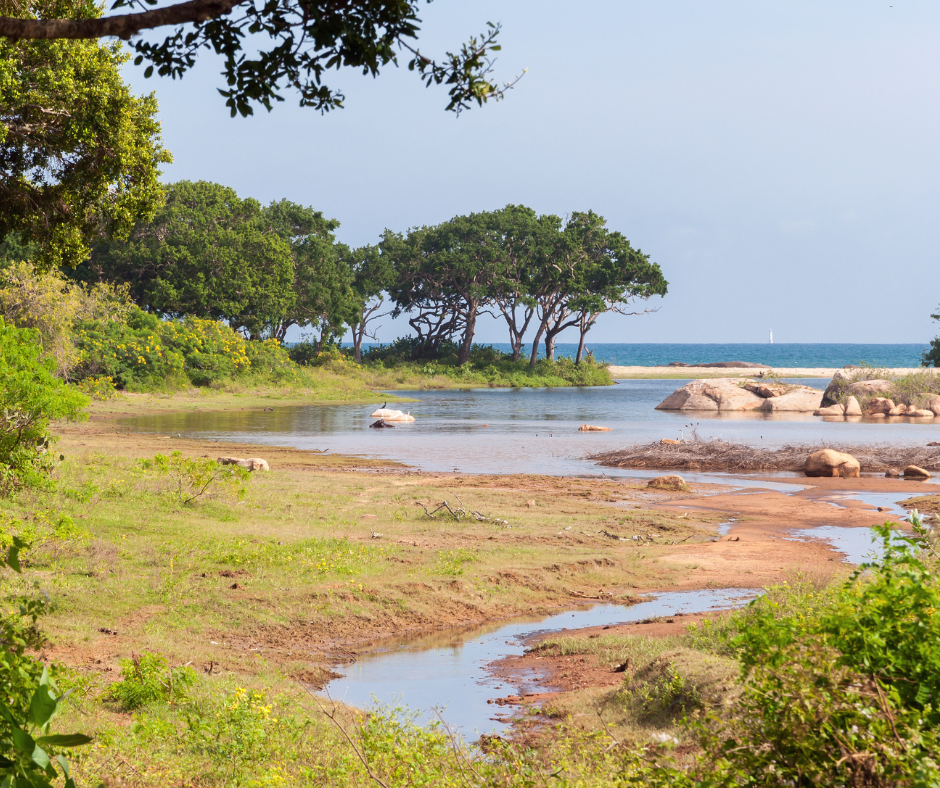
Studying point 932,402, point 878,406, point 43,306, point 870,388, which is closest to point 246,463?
point 43,306

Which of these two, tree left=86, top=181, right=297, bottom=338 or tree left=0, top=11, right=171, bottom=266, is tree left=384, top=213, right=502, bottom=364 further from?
tree left=0, top=11, right=171, bottom=266

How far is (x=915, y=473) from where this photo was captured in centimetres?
2353

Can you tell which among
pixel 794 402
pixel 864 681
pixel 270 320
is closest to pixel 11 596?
pixel 864 681

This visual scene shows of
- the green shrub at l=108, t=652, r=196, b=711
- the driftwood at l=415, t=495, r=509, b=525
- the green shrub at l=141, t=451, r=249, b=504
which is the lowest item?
the driftwood at l=415, t=495, r=509, b=525

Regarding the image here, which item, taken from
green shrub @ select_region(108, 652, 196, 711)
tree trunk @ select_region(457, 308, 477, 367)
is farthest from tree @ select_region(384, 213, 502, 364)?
green shrub @ select_region(108, 652, 196, 711)

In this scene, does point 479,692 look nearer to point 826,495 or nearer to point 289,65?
point 289,65

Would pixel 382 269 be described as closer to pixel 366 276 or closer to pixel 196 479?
pixel 366 276

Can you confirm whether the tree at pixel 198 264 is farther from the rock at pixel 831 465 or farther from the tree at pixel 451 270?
the rock at pixel 831 465

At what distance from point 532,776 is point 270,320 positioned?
5653 cm

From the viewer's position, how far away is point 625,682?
7191mm

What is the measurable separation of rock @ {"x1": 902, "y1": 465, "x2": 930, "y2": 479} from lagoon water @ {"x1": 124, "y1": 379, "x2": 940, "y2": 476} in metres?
6.79

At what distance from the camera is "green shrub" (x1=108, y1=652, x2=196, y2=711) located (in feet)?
21.3

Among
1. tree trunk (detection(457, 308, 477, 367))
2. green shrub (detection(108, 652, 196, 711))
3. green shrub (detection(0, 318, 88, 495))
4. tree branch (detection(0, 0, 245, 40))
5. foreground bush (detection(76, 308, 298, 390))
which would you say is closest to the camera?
tree branch (detection(0, 0, 245, 40))

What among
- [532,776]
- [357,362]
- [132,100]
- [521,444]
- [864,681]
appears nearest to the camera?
[864,681]
